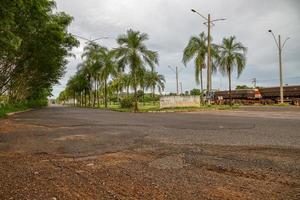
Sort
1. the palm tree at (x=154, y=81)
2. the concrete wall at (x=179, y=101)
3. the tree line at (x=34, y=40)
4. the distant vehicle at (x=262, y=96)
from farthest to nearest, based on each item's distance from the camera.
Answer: the palm tree at (x=154, y=81) < the distant vehicle at (x=262, y=96) < the concrete wall at (x=179, y=101) < the tree line at (x=34, y=40)

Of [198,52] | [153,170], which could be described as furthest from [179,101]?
[153,170]

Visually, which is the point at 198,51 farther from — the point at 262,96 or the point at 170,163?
the point at 170,163

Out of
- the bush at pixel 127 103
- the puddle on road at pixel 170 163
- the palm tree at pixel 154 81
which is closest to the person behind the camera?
the puddle on road at pixel 170 163

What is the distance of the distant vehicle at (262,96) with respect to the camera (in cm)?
4726

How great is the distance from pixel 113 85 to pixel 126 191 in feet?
311

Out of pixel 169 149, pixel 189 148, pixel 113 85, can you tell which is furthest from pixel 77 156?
pixel 113 85

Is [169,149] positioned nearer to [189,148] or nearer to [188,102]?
[189,148]

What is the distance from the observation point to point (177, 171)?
5352 millimetres

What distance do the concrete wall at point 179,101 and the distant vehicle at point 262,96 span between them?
17.1 meters

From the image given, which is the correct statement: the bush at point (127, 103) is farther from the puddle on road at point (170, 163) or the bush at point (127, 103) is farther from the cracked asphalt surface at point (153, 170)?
the puddle on road at point (170, 163)

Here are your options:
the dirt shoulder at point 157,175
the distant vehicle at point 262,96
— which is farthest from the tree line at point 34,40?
the distant vehicle at point 262,96

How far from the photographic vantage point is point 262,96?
54812 millimetres

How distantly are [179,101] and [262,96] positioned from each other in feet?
77.7

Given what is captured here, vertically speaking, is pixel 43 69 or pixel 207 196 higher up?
pixel 43 69
